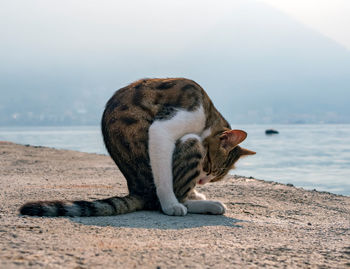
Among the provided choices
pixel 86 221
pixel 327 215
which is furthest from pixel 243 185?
pixel 86 221

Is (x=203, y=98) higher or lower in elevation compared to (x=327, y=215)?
higher

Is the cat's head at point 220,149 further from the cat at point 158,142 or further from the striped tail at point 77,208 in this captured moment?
the striped tail at point 77,208

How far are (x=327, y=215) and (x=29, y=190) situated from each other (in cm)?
Answer: 408

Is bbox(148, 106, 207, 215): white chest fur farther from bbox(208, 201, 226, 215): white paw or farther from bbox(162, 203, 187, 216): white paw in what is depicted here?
bbox(208, 201, 226, 215): white paw

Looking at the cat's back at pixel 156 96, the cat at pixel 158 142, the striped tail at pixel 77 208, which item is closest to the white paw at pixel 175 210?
the cat at pixel 158 142

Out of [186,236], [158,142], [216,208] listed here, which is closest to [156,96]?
[158,142]

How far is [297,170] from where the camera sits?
1141cm

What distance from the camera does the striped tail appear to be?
3721mm

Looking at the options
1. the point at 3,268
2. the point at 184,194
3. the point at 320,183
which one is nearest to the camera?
the point at 3,268

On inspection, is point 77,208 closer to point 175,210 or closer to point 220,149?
point 175,210

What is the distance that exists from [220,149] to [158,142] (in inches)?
38.0

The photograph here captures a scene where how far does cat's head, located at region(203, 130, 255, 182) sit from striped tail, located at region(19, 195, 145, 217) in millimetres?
1115

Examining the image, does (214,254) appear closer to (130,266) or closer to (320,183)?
(130,266)

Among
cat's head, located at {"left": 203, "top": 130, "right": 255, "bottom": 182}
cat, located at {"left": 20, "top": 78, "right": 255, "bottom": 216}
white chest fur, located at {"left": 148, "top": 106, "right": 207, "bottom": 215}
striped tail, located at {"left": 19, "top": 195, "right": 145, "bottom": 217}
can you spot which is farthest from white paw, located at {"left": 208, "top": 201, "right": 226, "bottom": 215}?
striped tail, located at {"left": 19, "top": 195, "right": 145, "bottom": 217}
